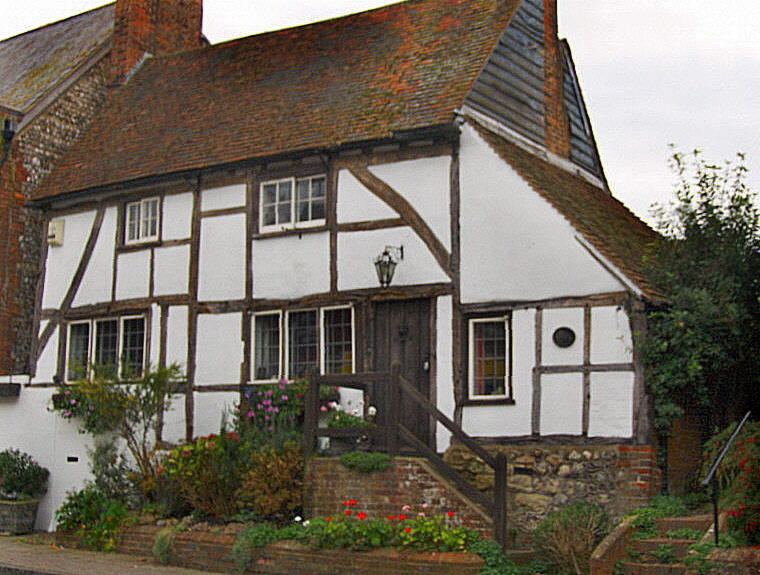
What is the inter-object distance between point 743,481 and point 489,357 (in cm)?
462

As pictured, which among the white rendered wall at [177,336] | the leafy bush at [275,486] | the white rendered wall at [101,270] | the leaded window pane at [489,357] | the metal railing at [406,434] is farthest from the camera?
the white rendered wall at [101,270]

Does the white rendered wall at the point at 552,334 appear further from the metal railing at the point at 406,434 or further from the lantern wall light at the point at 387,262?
the lantern wall light at the point at 387,262

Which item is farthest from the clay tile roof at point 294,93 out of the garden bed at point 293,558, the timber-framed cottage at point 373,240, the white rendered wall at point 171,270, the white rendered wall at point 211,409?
the garden bed at point 293,558

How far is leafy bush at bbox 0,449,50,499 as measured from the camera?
16703 millimetres

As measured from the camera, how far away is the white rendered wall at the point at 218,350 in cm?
1628

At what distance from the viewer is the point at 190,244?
17062 mm

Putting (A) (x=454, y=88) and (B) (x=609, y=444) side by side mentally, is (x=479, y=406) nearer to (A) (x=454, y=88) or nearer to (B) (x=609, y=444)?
(B) (x=609, y=444)

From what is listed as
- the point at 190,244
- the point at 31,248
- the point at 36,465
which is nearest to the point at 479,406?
the point at 190,244

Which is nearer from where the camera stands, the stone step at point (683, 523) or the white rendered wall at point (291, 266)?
the stone step at point (683, 523)

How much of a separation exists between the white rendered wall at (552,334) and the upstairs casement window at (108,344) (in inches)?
280

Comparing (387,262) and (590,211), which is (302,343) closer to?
(387,262)

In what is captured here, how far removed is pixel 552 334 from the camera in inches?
537

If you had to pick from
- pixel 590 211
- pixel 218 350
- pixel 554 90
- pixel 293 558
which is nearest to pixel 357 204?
pixel 218 350

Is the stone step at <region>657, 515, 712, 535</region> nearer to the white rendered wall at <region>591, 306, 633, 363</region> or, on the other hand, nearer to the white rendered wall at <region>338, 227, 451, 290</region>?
the white rendered wall at <region>591, 306, 633, 363</region>
